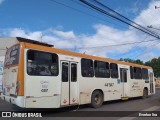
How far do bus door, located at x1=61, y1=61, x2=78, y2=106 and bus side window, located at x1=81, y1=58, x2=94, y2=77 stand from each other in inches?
27.9

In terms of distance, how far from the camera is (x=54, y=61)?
12.0 m

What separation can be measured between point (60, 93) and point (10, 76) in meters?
2.32

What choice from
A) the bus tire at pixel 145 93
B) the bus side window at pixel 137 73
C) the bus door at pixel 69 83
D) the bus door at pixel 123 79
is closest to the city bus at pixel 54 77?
the bus door at pixel 69 83

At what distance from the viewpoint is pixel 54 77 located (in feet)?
38.7

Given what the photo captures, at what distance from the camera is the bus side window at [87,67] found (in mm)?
13789

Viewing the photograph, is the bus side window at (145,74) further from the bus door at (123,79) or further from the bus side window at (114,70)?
the bus side window at (114,70)

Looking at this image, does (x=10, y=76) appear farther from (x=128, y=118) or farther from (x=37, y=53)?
(x=128, y=118)

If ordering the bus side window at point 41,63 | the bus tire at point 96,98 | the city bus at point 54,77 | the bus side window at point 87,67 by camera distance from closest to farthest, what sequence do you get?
the city bus at point 54,77 → the bus side window at point 41,63 → the bus side window at point 87,67 → the bus tire at point 96,98

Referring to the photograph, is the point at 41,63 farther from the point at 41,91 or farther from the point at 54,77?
the point at 41,91

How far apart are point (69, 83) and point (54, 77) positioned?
3.62 feet

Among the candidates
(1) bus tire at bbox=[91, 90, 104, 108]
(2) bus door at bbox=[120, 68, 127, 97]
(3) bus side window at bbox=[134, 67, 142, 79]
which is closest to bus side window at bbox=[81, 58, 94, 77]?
(1) bus tire at bbox=[91, 90, 104, 108]

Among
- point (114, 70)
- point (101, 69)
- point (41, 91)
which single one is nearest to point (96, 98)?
point (101, 69)

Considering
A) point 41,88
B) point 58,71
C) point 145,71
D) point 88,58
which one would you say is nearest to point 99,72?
point 88,58

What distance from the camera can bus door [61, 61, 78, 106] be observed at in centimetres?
1221
